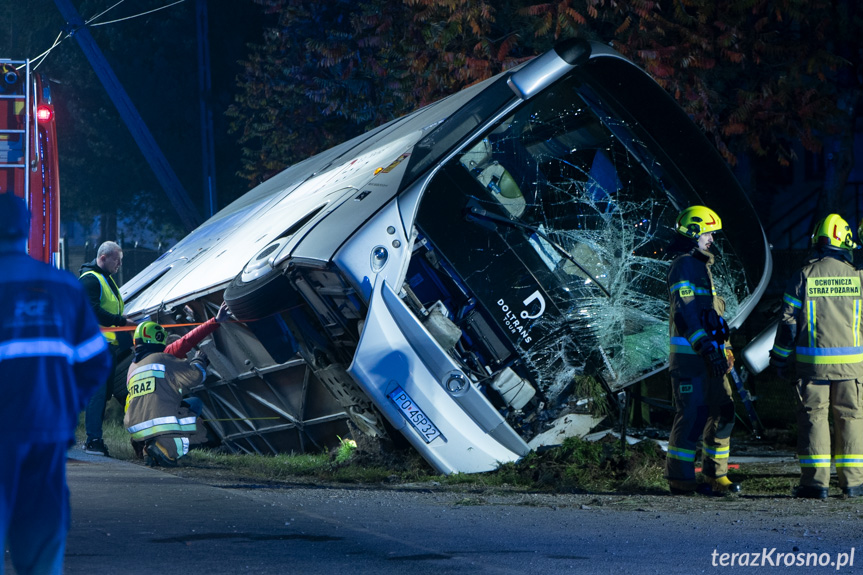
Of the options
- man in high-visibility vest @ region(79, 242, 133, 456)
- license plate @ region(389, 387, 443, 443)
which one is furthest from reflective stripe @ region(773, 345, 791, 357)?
man in high-visibility vest @ region(79, 242, 133, 456)

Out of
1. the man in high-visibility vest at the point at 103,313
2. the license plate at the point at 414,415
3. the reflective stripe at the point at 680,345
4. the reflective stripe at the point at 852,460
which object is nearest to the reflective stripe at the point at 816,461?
the reflective stripe at the point at 852,460

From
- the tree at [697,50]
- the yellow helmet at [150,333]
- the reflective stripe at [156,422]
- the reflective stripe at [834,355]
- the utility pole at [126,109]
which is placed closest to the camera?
the reflective stripe at [834,355]

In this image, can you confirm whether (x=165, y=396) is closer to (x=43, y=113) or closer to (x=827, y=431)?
(x=827, y=431)

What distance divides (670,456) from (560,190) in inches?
65.9

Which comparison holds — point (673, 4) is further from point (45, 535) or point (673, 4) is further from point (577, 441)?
point (45, 535)

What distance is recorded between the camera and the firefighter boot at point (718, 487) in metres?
6.04

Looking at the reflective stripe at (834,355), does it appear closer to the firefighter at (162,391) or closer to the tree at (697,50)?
the firefighter at (162,391)

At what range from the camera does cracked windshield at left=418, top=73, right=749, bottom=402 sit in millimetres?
6219

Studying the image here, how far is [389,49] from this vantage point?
12312 mm

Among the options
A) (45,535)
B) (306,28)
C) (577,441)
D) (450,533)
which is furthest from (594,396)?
(306,28)

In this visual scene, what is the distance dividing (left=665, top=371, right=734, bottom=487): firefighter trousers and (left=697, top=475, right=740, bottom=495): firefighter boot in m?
0.03

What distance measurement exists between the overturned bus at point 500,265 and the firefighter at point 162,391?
89 cm

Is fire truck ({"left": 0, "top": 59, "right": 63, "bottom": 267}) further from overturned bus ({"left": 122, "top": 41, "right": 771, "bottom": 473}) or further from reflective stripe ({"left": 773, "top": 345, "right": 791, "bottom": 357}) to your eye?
reflective stripe ({"left": 773, "top": 345, "right": 791, "bottom": 357})

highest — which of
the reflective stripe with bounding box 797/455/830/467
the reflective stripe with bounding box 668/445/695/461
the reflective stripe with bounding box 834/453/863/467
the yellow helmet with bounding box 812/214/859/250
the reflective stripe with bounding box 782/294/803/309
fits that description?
the yellow helmet with bounding box 812/214/859/250
